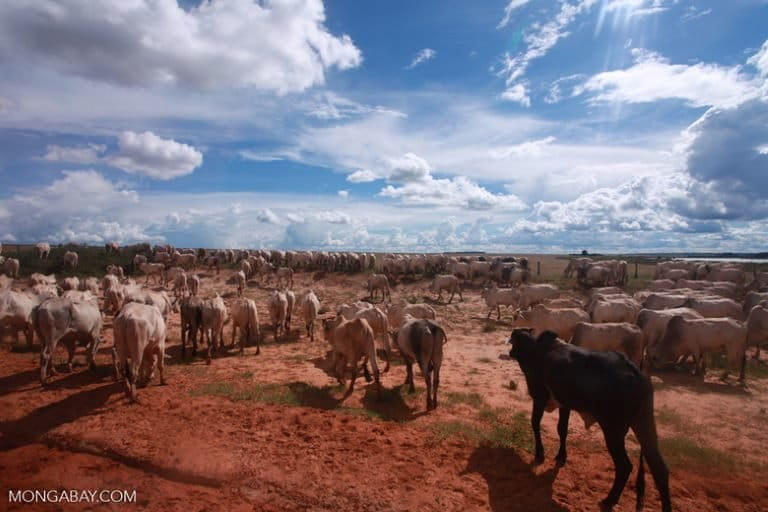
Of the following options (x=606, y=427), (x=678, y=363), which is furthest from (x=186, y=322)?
(x=678, y=363)

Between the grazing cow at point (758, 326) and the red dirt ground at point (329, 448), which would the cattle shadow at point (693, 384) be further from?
the grazing cow at point (758, 326)

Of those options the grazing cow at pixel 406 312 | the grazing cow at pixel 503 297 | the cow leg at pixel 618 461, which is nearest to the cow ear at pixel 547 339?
the cow leg at pixel 618 461

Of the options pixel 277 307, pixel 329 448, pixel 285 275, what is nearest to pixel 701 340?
pixel 329 448

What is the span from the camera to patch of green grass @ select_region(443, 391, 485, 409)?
10414mm

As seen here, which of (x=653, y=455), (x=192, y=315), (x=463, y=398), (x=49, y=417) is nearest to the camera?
(x=653, y=455)

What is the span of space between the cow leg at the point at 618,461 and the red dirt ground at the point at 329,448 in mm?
458

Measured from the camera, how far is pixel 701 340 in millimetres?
13477

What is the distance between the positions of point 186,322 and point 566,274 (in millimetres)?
40725

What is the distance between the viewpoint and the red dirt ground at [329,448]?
647cm

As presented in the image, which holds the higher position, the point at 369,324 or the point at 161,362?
the point at 369,324

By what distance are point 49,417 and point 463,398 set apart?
9440 mm

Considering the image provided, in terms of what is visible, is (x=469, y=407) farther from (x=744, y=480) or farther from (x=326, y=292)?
(x=326, y=292)

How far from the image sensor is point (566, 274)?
45.2 m

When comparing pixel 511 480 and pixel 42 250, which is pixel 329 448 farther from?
pixel 42 250
